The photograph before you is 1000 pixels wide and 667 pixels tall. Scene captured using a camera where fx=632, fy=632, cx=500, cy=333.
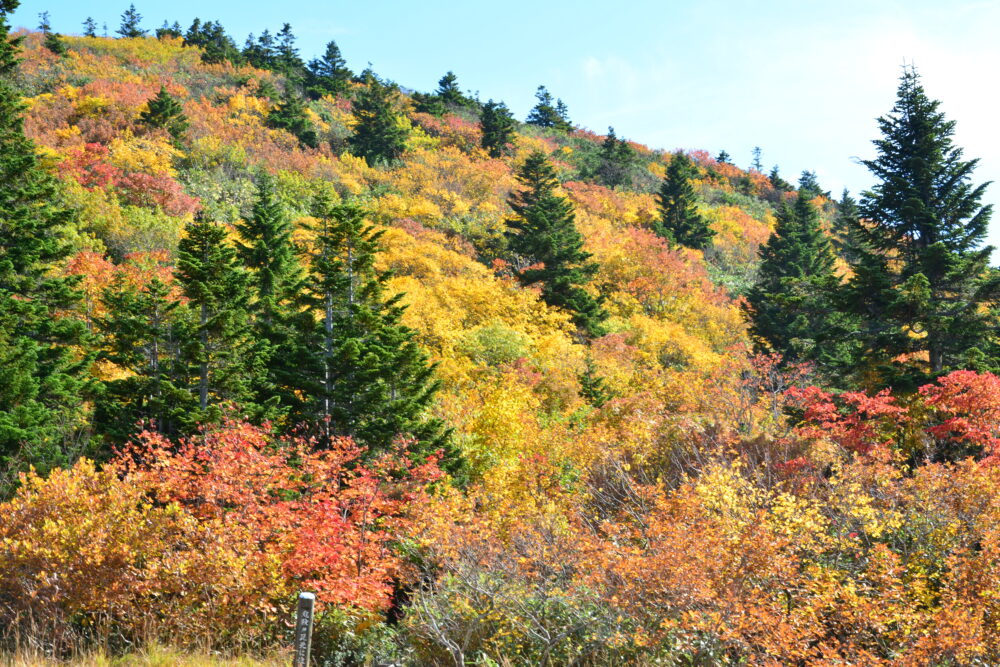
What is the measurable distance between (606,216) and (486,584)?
4785 centimetres

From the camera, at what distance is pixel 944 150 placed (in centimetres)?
1998

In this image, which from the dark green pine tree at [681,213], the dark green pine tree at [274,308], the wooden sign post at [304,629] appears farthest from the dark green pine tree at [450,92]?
the wooden sign post at [304,629]

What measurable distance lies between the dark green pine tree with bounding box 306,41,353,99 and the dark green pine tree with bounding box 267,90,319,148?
16.3m

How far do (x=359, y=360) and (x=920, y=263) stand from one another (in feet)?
56.2

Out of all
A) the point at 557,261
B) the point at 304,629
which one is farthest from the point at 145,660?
the point at 557,261

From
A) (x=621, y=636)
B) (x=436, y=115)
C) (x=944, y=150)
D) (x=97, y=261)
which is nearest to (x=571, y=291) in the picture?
(x=944, y=150)

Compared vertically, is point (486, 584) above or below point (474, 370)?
below

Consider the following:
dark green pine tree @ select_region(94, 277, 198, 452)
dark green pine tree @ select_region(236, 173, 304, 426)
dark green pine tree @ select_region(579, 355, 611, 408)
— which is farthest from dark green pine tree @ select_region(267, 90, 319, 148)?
dark green pine tree @ select_region(94, 277, 198, 452)

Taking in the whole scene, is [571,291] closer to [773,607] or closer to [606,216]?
[606,216]

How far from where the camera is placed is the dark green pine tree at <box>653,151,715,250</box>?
5472 cm

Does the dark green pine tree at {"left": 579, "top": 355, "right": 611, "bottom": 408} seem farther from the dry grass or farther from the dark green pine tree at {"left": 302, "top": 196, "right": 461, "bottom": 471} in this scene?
the dry grass

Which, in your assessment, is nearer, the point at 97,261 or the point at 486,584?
the point at 486,584

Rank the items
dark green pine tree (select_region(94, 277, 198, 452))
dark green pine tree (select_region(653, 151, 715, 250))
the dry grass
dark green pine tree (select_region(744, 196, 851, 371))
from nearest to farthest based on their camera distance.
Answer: the dry grass → dark green pine tree (select_region(94, 277, 198, 452)) → dark green pine tree (select_region(744, 196, 851, 371)) → dark green pine tree (select_region(653, 151, 715, 250))

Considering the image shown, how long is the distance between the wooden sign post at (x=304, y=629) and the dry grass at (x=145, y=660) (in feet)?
7.77
